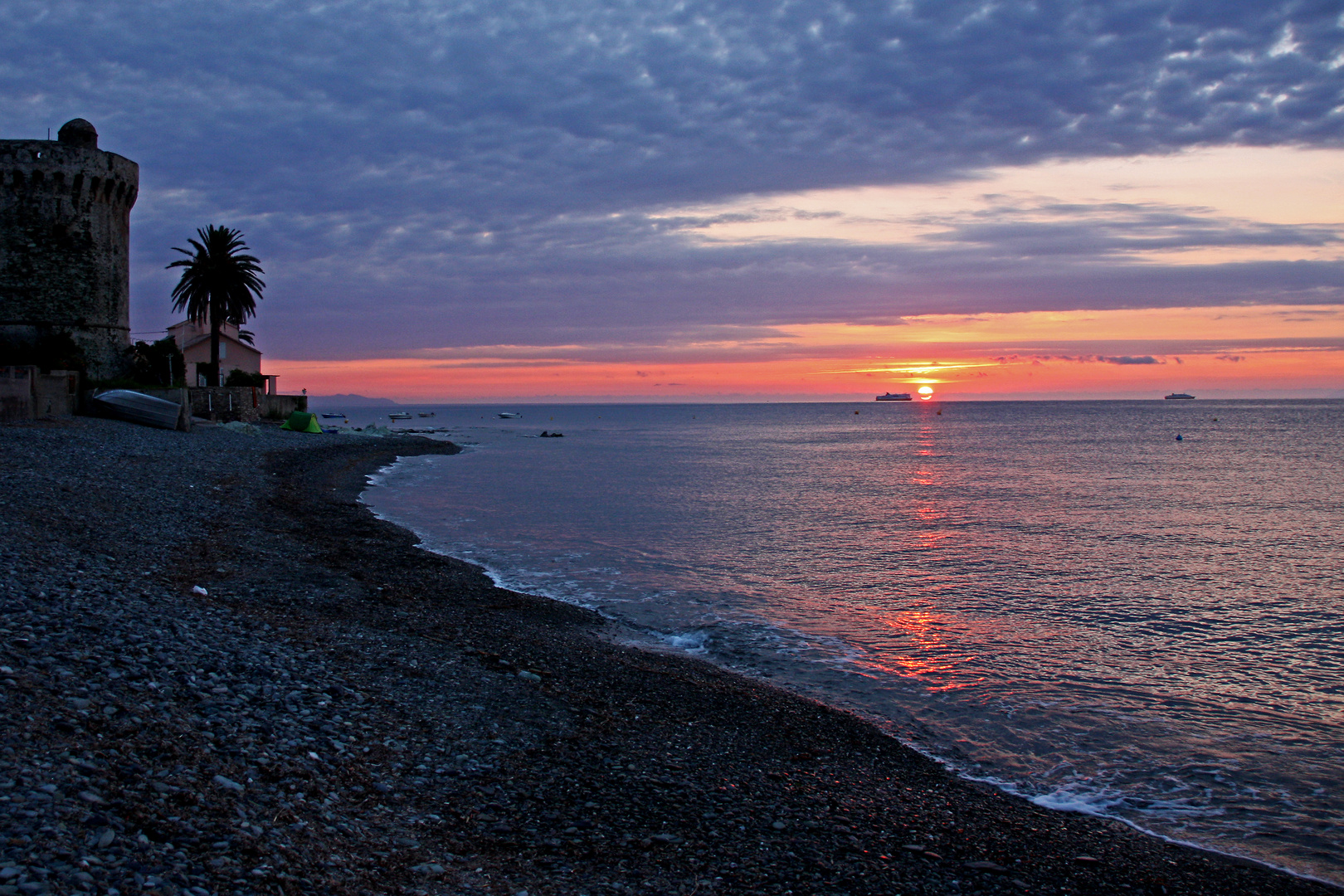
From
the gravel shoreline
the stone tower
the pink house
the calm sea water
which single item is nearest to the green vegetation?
the stone tower

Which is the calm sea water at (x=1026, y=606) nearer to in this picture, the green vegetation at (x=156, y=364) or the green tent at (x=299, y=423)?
the green vegetation at (x=156, y=364)

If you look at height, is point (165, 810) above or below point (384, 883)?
above

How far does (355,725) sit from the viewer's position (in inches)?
308

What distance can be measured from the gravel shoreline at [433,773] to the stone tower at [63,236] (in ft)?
129

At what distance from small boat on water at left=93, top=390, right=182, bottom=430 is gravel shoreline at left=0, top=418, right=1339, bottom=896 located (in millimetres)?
29714

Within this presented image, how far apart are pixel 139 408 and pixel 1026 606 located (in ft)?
128

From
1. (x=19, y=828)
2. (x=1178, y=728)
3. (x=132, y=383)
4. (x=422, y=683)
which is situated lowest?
(x=1178, y=728)

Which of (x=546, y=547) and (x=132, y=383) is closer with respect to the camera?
(x=546, y=547)

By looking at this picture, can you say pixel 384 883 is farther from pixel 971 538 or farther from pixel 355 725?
pixel 971 538

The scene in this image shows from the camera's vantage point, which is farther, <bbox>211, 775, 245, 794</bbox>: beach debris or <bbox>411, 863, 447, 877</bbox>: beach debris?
<bbox>211, 775, 245, 794</bbox>: beach debris

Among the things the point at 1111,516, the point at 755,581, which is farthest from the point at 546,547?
the point at 1111,516

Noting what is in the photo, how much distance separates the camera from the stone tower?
139 feet

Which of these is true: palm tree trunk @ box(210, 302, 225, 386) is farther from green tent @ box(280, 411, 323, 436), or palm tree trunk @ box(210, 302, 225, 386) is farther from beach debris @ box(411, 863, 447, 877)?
beach debris @ box(411, 863, 447, 877)

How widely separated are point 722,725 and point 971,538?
18737 mm
